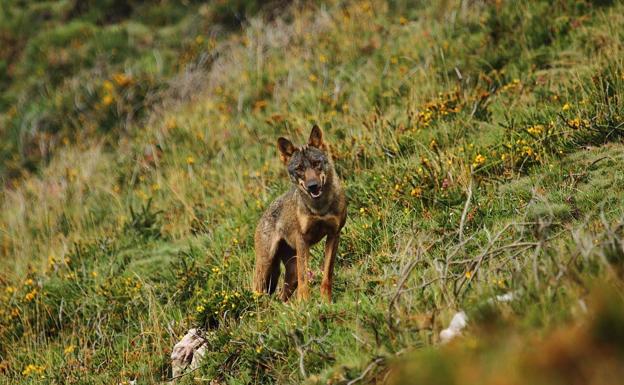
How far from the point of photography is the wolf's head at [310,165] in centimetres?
583

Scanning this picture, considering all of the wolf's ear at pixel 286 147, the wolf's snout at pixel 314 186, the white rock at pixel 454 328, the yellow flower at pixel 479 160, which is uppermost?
the wolf's ear at pixel 286 147

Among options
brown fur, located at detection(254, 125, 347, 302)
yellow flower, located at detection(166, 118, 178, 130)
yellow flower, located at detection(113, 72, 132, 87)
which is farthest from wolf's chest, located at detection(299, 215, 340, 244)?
yellow flower, located at detection(113, 72, 132, 87)

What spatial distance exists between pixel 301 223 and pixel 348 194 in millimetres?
1800

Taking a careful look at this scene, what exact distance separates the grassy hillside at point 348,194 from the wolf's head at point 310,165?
872 millimetres

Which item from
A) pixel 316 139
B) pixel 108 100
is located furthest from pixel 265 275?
pixel 108 100

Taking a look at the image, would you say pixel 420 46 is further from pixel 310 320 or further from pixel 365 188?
pixel 310 320

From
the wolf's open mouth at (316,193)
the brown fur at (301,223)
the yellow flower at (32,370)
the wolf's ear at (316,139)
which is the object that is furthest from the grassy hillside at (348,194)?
the wolf's ear at (316,139)

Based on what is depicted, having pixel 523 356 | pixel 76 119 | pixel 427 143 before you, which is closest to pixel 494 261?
pixel 523 356

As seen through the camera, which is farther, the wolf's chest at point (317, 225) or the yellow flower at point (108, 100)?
the yellow flower at point (108, 100)

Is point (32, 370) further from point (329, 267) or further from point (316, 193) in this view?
point (316, 193)

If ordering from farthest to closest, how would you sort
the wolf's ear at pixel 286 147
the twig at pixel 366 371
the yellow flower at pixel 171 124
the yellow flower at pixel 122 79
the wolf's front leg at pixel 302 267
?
the yellow flower at pixel 122 79, the yellow flower at pixel 171 124, the wolf's ear at pixel 286 147, the wolf's front leg at pixel 302 267, the twig at pixel 366 371

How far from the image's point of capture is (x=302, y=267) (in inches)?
235

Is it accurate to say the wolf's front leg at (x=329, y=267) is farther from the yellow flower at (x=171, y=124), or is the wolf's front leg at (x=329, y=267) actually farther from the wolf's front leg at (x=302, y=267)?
the yellow flower at (x=171, y=124)

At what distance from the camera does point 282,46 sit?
13172 mm
